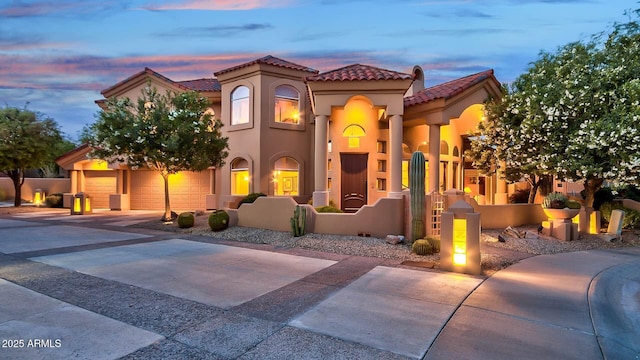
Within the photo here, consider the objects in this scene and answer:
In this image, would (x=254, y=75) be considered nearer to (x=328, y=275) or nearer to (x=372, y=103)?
(x=372, y=103)

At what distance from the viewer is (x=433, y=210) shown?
1031 centimetres

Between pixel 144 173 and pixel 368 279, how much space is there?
764 inches

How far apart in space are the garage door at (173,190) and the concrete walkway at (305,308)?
11.6 meters

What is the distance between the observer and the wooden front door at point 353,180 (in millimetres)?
15109

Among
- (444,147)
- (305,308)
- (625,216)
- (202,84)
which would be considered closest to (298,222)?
(305,308)

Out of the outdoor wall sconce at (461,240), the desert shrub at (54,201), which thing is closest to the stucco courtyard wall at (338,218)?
the outdoor wall sconce at (461,240)

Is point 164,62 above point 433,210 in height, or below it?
above

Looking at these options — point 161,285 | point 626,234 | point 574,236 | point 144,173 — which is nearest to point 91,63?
point 144,173

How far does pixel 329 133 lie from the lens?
53.1ft

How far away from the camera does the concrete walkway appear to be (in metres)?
3.96

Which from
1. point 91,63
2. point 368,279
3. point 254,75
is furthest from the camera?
point 91,63

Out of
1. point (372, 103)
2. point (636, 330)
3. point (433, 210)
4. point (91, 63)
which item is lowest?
point (636, 330)

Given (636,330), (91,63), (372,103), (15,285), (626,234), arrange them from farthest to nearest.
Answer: (91,63) → (372,103) → (626,234) → (15,285) → (636,330)

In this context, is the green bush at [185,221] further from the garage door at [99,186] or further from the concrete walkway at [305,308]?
the garage door at [99,186]
